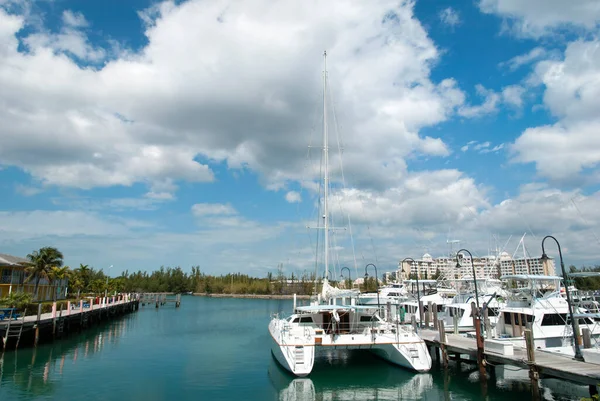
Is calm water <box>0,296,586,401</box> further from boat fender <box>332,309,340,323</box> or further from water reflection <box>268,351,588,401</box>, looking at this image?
boat fender <box>332,309,340,323</box>

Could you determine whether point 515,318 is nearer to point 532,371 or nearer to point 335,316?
point 532,371

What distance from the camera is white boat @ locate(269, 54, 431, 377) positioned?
19.1 meters

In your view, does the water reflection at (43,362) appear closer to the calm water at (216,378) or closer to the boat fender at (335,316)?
the calm water at (216,378)

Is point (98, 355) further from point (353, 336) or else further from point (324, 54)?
point (324, 54)

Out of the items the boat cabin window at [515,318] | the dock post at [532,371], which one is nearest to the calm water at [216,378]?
the dock post at [532,371]

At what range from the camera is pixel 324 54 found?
30.5 m

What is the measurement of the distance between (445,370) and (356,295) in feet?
19.7

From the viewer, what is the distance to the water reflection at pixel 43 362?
18922 mm

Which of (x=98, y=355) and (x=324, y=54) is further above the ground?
(x=324, y=54)

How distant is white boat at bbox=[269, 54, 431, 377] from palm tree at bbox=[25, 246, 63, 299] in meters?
34.4

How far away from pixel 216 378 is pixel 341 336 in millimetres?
7080

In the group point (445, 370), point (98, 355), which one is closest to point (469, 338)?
point (445, 370)

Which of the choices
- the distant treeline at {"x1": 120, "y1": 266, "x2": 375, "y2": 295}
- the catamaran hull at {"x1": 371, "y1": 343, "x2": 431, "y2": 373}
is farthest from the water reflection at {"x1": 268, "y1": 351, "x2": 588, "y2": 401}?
the distant treeline at {"x1": 120, "y1": 266, "x2": 375, "y2": 295}

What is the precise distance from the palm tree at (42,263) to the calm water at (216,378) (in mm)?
17236
